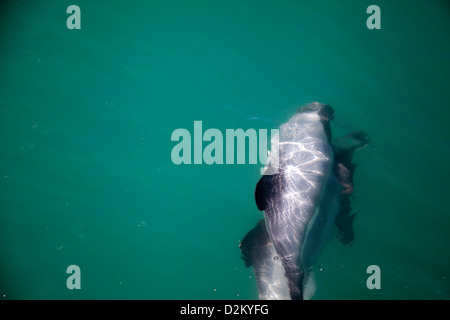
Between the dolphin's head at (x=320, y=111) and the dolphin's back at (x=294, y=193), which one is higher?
Answer: the dolphin's head at (x=320, y=111)

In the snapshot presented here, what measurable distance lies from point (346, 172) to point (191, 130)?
219 inches

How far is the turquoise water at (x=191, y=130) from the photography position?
802 cm

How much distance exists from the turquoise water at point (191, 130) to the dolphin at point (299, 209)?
59.3 inches

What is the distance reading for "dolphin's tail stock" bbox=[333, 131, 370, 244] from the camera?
21.6ft

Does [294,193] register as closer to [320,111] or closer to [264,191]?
[264,191]

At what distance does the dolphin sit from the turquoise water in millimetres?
1505

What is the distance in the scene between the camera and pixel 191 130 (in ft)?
30.8

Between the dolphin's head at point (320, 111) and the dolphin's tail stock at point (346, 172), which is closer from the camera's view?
the dolphin's tail stock at point (346, 172)

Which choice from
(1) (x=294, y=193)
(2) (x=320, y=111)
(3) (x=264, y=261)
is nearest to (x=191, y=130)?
(2) (x=320, y=111)

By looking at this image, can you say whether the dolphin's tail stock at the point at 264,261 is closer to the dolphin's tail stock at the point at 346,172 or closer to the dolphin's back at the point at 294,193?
the dolphin's back at the point at 294,193

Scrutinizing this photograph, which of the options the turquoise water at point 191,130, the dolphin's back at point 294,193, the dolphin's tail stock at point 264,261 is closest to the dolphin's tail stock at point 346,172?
the turquoise water at point 191,130

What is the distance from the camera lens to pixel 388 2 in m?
9.59
